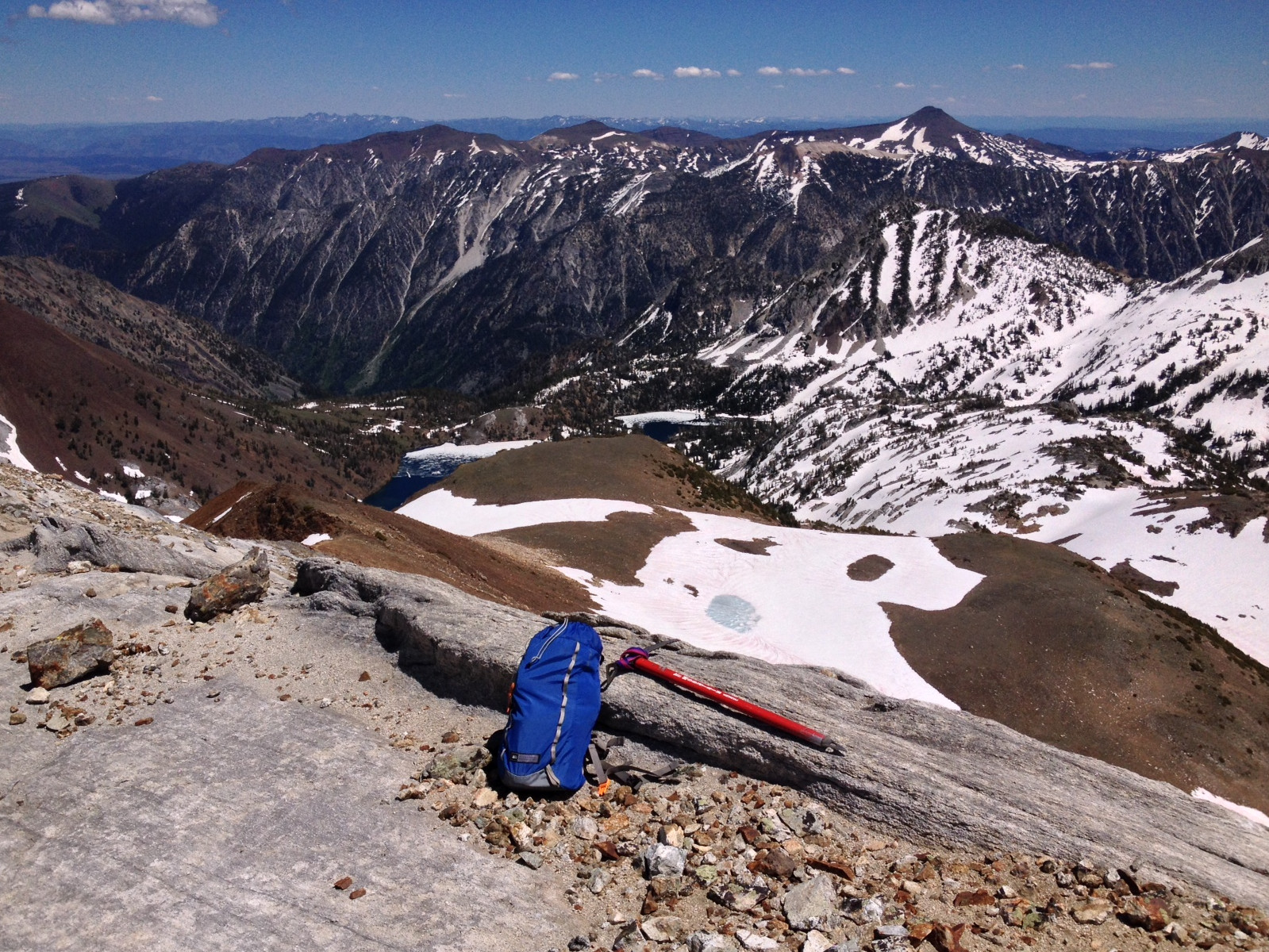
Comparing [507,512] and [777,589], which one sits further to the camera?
[507,512]

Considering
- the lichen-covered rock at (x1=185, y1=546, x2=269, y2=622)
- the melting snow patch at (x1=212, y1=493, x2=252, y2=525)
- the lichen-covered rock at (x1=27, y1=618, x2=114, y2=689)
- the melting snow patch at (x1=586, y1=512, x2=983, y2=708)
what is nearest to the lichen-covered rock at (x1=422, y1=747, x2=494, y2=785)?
the lichen-covered rock at (x1=27, y1=618, x2=114, y2=689)

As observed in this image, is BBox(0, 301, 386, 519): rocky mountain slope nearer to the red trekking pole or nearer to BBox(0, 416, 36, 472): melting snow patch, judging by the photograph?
BBox(0, 416, 36, 472): melting snow patch

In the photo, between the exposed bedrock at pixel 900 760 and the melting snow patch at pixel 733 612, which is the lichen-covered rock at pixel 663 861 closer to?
the exposed bedrock at pixel 900 760

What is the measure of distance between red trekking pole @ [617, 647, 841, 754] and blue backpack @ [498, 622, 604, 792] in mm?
663

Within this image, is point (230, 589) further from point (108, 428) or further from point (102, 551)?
point (108, 428)

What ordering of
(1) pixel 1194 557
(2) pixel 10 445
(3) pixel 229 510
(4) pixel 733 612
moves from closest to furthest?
(3) pixel 229 510 < (4) pixel 733 612 < (1) pixel 1194 557 < (2) pixel 10 445

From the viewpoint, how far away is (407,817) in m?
11.4

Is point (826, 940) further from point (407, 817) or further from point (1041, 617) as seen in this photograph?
point (1041, 617)

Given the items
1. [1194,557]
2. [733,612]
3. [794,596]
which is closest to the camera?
[733,612]

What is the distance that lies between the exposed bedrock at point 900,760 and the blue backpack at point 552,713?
64cm

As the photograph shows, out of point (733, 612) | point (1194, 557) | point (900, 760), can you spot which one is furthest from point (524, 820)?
point (1194, 557)

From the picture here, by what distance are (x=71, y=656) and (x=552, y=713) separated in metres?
9.46

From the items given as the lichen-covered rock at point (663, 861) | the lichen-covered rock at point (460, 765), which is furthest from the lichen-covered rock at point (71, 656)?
the lichen-covered rock at point (663, 861)

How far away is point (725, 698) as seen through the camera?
517 inches
